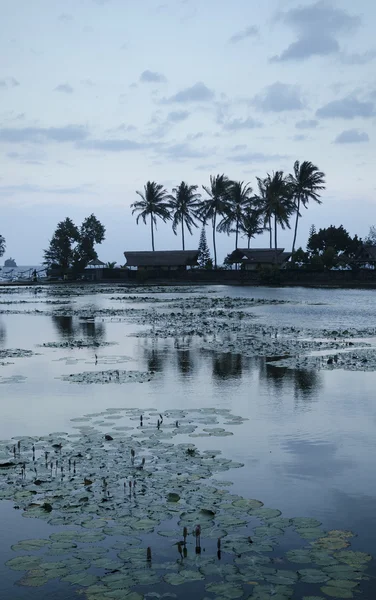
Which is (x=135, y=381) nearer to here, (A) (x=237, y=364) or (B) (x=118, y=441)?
(A) (x=237, y=364)

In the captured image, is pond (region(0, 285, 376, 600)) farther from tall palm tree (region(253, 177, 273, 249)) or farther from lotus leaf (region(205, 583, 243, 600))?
tall palm tree (region(253, 177, 273, 249))

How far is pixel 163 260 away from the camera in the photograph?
95125 mm

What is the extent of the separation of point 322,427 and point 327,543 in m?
4.60

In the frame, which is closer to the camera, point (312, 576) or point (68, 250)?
point (312, 576)

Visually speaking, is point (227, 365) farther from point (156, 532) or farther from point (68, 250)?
point (68, 250)

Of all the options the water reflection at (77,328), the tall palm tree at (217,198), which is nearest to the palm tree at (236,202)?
the tall palm tree at (217,198)

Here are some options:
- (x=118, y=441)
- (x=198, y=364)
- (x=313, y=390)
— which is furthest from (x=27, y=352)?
(x=118, y=441)

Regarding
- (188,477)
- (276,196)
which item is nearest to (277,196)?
(276,196)

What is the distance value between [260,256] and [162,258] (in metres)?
13.8

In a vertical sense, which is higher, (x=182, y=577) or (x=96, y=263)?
(x=96, y=263)

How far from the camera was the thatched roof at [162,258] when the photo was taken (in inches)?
3728

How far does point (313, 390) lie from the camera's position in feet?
44.4

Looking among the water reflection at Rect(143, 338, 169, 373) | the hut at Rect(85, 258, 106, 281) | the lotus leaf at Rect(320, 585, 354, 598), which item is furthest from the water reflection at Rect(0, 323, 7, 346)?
the hut at Rect(85, 258, 106, 281)

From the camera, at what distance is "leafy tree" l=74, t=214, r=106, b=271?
3701 inches
